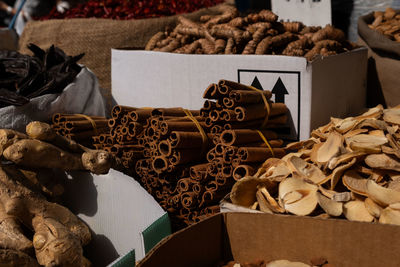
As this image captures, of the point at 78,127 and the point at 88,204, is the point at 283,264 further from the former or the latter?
the point at 78,127

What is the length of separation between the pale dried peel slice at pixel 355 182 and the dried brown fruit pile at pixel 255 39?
62 centimetres

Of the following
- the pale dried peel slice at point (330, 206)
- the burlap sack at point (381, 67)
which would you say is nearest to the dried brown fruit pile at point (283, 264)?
the pale dried peel slice at point (330, 206)

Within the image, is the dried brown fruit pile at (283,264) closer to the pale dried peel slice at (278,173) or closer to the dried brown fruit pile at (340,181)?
the dried brown fruit pile at (340,181)

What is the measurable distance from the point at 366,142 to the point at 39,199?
2.79 feet

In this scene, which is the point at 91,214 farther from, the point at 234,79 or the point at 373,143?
the point at 373,143

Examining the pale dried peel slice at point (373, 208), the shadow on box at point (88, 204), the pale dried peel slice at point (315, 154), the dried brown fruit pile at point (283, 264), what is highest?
the pale dried peel slice at point (315, 154)

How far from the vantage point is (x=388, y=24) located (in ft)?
6.42

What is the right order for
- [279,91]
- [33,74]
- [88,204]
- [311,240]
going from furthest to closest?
[33,74] < [279,91] < [88,204] < [311,240]

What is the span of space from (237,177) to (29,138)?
0.59m

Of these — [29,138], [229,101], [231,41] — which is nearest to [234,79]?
[231,41]

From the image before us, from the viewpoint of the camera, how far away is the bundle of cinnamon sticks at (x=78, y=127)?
1441 mm

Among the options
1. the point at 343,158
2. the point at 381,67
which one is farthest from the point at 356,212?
the point at 381,67

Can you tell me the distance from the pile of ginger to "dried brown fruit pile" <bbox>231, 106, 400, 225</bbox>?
0.42m

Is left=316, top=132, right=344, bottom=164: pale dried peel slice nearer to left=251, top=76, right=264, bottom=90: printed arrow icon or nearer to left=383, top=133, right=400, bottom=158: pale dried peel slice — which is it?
left=383, top=133, right=400, bottom=158: pale dried peel slice
